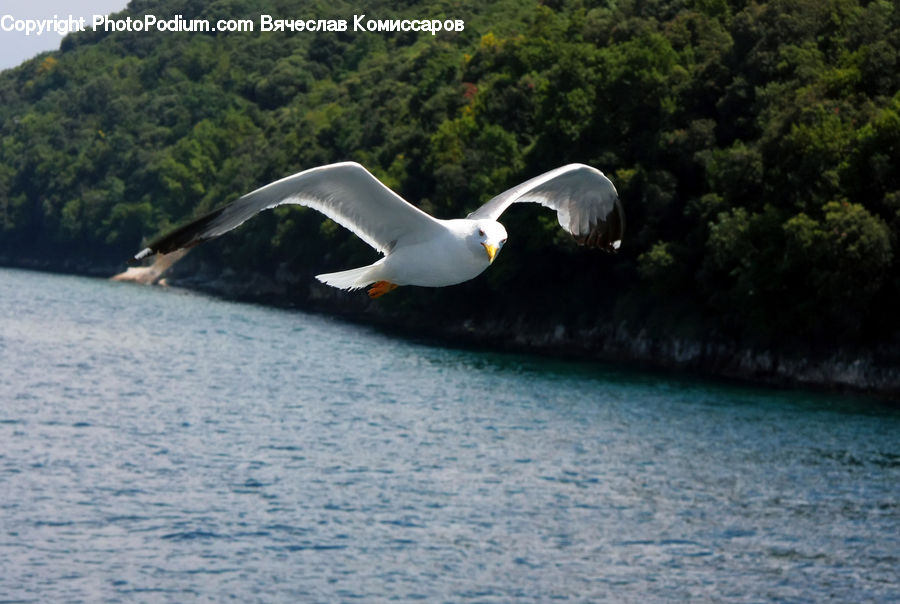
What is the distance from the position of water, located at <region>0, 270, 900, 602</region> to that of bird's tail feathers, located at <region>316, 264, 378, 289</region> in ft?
39.7

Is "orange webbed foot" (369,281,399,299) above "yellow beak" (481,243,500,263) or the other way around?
the other way around

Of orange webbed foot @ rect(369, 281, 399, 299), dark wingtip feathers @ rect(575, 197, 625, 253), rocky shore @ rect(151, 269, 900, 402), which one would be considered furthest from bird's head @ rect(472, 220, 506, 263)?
rocky shore @ rect(151, 269, 900, 402)

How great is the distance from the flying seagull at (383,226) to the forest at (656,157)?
35104 millimetres

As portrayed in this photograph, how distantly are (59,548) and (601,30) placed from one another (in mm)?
48710

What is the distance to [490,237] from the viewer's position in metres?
12.0

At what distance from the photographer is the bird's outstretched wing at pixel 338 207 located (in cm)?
1180

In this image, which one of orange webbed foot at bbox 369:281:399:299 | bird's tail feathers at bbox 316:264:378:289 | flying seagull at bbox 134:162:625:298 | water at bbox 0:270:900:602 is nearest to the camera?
flying seagull at bbox 134:162:625:298

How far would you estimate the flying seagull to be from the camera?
469 inches

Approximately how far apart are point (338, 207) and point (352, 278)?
0.70 m

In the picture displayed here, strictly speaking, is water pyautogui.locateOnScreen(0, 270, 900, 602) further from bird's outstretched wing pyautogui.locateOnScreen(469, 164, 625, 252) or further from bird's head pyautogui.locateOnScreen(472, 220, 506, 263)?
bird's head pyautogui.locateOnScreen(472, 220, 506, 263)

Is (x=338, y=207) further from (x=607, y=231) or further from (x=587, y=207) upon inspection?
(x=607, y=231)

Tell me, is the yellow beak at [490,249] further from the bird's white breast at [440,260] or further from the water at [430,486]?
the water at [430,486]

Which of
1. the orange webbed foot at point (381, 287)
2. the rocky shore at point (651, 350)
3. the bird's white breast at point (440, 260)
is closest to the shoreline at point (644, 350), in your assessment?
the rocky shore at point (651, 350)

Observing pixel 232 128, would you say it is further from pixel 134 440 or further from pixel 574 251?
pixel 134 440
